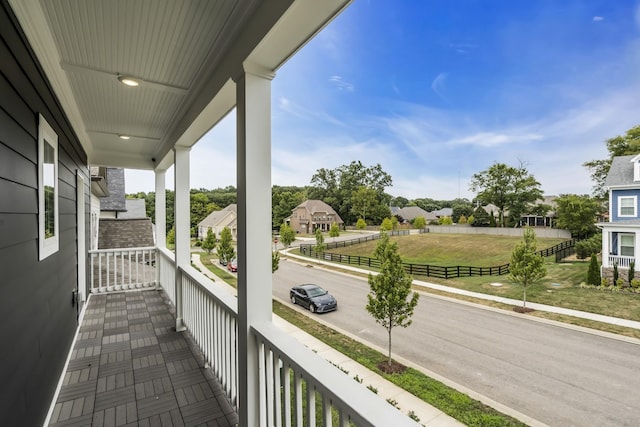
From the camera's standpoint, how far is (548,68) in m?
1.91

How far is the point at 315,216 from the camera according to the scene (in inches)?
123

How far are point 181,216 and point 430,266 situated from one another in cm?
303

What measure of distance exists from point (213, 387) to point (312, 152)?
100.0 inches

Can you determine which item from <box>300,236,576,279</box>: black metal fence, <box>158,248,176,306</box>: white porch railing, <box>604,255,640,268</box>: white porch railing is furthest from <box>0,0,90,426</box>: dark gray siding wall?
<box>604,255,640,268</box>: white porch railing

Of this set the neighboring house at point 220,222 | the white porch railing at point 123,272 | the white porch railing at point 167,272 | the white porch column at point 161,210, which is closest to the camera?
the neighboring house at point 220,222

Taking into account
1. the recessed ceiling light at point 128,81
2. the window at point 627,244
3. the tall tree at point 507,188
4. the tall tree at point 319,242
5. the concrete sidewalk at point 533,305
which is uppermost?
the recessed ceiling light at point 128,81

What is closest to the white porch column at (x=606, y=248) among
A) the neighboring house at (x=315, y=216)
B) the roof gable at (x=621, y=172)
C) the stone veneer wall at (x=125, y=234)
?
the roof gable at (x=621, y=172)

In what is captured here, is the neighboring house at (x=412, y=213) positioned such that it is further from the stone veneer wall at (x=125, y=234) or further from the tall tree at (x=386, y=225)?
the stone veneer wall at (x=125, y=234)

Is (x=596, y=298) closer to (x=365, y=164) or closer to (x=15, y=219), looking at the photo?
(x=365, y=164)

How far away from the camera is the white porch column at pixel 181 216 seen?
3697 millimetres

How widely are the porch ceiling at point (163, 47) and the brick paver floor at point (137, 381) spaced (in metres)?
2.28

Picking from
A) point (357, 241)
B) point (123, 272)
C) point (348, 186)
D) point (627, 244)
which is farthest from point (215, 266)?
point (123, 272)

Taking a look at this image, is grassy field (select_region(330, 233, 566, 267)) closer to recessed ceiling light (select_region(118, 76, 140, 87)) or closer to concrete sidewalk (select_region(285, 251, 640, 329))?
concrete sidewalk (select_region(285, 251, 640, 329))

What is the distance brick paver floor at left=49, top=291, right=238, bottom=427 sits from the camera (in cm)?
216
